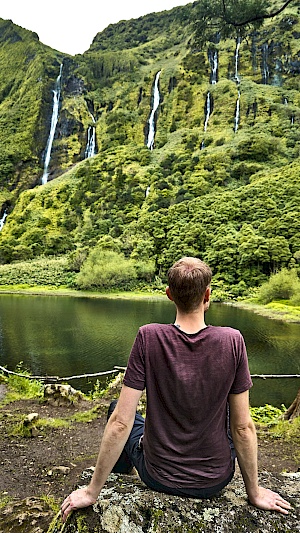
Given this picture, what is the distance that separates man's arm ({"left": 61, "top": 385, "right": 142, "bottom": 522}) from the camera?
2.24 metres

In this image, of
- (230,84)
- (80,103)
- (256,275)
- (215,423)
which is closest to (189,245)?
(256,275)

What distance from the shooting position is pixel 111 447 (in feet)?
7.41

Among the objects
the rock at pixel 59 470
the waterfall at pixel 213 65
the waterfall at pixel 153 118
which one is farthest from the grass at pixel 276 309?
the waterfall at pixel 213 65

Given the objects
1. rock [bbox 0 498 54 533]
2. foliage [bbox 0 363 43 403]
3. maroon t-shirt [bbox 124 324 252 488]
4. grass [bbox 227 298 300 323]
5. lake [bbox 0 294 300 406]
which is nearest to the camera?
maroon t-shirt [bbox 124 324 252 488]

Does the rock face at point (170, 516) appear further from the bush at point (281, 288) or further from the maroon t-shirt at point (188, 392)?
the bush at point (281, 288)

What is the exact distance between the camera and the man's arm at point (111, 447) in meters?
2.24

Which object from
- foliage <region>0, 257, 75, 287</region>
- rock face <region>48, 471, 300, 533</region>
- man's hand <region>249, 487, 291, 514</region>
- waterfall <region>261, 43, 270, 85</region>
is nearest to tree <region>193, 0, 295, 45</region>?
man's hand <region>249, 487, 291, 514</region>

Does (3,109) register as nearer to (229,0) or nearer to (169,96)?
(169,96)

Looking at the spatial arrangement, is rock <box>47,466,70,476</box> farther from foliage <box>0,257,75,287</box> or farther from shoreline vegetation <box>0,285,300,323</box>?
foliage <box>0,257,75,287</box>

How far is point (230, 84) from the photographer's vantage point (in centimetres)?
11456

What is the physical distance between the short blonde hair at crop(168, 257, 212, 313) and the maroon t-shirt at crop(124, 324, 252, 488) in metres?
0.16

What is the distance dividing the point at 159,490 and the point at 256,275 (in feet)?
211

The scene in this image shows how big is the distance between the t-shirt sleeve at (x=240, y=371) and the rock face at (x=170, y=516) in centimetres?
64

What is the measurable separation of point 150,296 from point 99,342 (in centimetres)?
3413
